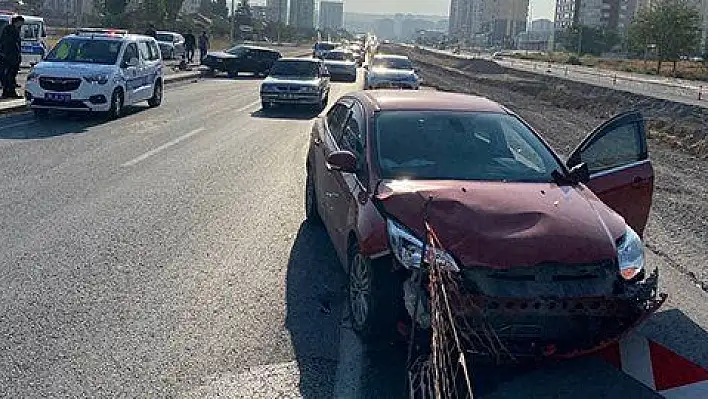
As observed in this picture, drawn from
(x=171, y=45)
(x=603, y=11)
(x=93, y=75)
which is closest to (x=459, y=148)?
(x=93, y=75)

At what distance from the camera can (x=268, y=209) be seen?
10102 millimetres

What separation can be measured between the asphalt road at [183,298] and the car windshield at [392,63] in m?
19.0

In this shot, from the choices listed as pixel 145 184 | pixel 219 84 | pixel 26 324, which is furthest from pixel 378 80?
pixel 26 324

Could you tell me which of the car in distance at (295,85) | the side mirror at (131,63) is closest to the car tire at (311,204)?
the side mirror at (131,63)

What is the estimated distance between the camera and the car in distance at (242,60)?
42875 millimetres

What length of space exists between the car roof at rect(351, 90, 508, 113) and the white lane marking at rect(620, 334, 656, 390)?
7.41 ft

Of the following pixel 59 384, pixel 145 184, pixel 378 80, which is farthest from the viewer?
pixel 378 80

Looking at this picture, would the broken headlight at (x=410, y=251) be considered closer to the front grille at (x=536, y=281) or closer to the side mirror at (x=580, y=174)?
the front grille at (x=536, y=281)

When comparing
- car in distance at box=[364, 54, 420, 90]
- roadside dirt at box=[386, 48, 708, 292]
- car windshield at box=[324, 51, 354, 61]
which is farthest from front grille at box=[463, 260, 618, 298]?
car windshield at box=[324, 51, 354, 61]

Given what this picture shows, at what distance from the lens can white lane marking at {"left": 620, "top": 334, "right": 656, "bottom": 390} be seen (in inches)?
214

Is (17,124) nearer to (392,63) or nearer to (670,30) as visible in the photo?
(392,63)

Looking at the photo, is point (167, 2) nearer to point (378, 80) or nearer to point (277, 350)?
point (378, 80)

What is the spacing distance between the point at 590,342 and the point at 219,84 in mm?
33119

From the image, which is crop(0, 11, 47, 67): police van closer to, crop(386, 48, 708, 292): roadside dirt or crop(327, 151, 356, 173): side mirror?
crop(386, 48, 708, 292): roadside dirt
